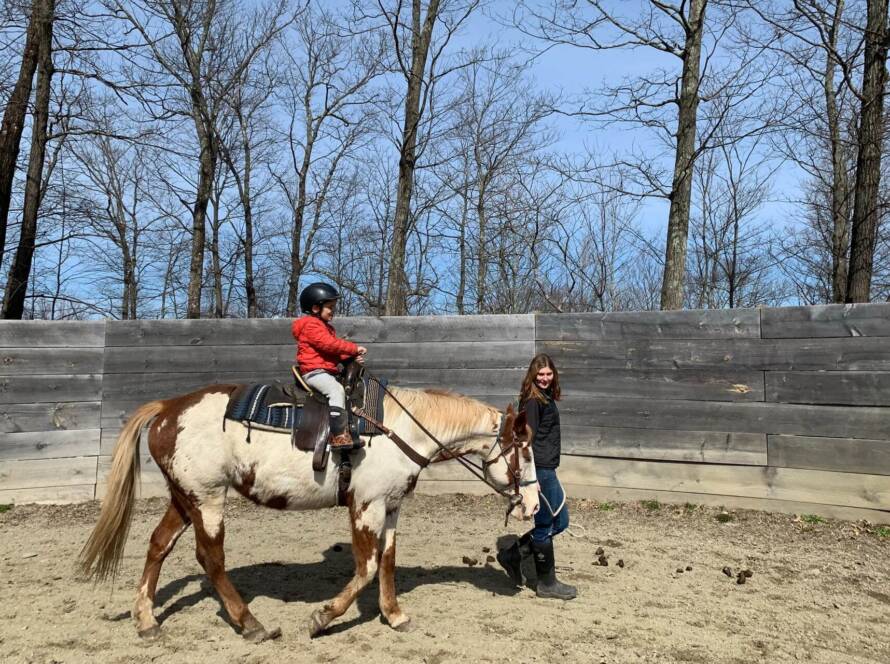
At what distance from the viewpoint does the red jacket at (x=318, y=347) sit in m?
4.56

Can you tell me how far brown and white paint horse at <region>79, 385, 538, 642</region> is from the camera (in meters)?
4.36

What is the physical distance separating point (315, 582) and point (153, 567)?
1337 millimetres

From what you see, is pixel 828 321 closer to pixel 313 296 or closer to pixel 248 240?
pixel 313 296

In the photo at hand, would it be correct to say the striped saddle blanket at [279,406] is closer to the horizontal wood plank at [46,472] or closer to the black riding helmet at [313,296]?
the black riding helmet at [313,296]

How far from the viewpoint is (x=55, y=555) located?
597cm

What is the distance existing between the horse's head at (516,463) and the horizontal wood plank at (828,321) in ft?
13.1

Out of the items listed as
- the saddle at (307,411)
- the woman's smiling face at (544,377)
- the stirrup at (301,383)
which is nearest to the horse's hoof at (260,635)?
the saddle at (307,411)

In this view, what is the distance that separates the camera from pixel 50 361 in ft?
25.3

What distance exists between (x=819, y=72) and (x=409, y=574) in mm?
8236

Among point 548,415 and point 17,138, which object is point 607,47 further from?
point 17,138

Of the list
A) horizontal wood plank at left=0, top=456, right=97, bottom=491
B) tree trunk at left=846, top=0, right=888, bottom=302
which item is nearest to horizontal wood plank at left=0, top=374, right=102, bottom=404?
horizontal wood plank at left=0, top=456, right=97, bottom=491

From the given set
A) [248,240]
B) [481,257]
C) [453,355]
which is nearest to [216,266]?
[248,240]

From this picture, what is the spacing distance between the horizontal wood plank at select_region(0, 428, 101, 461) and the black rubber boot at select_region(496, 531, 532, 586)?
17.1ft

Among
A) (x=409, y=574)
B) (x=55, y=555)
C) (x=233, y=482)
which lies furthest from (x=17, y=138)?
(x=409, y=574)
